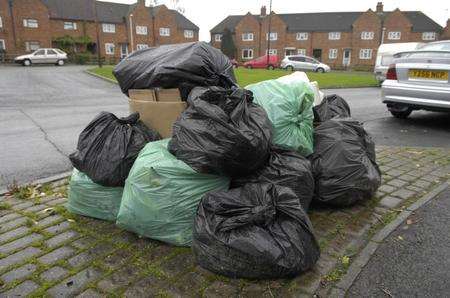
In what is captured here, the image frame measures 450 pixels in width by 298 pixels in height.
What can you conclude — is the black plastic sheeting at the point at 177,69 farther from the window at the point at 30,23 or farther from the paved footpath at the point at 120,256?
the window at the point at 30,23

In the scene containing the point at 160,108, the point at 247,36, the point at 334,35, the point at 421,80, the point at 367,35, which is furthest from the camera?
the point at 247,36

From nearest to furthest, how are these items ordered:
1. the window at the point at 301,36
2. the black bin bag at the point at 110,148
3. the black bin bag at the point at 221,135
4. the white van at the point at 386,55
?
1. the black bin bag at the point at 221,135
2. the black bin bag at the point at 110,148
3. the white van at the point at 386,55
4. the window at the point at 301,36

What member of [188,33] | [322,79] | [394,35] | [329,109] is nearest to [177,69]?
[329,109]

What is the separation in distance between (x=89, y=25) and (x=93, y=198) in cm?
4410

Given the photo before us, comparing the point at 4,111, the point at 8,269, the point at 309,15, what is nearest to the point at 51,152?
the point at 8,269

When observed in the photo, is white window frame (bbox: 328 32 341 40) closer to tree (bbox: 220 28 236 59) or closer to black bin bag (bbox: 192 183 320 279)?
tree (bbox: 220 28 236 59)

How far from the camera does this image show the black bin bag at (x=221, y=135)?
2.50m

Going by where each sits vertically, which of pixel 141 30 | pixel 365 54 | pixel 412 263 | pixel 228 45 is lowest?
pixel 412 263

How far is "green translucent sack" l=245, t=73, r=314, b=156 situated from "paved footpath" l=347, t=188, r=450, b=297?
1.04m

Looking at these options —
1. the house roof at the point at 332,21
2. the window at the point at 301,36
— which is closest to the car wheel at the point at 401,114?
the house roof at the point at 332,21

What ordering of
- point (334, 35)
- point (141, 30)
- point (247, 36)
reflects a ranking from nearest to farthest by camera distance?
point (141, 30), point (334, 35), point (247, 36)

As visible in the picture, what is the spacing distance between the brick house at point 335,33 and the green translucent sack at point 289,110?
44.5 metres

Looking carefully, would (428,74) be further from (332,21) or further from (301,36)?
(332,21)

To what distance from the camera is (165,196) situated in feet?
8.57
